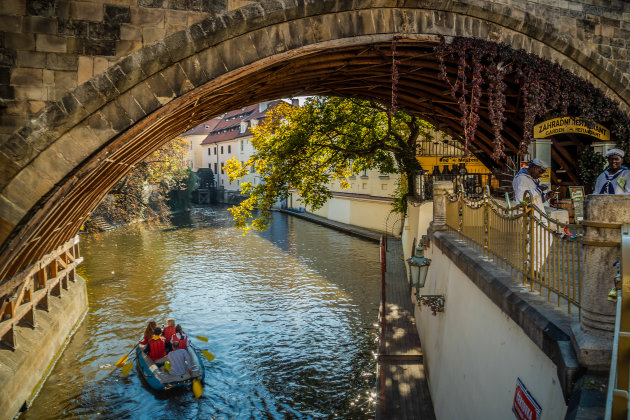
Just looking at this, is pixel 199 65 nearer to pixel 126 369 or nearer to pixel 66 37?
pixel 66 37

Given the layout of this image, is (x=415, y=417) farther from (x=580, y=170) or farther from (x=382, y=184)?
(x=382, y=184)

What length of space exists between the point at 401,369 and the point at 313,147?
960cm

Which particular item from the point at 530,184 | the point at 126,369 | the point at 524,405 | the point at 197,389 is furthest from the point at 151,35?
the point at 126,369

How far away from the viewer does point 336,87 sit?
1391cm

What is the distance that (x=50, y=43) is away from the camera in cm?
674

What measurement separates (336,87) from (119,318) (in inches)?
399

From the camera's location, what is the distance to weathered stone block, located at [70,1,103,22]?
6820 mm

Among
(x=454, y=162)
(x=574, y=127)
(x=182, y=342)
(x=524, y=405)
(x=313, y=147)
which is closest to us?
(x=524, y=405)

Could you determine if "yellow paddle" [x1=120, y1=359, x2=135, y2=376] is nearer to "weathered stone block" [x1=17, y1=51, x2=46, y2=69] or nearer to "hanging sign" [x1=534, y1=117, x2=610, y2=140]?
"weathered stone block" [x1=17, y1=51, x2=46, y2=69]

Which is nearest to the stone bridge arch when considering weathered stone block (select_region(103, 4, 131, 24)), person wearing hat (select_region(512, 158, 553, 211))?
weathered stone block (select_region(103, 4, 131, 24))

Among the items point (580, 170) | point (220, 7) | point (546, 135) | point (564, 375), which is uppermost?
point (220, 7)

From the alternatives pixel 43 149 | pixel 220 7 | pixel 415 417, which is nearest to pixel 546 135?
pixel 415 417

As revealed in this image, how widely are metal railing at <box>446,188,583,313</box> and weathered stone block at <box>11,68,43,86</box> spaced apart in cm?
634

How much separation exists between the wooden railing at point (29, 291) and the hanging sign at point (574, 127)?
11.8 m
